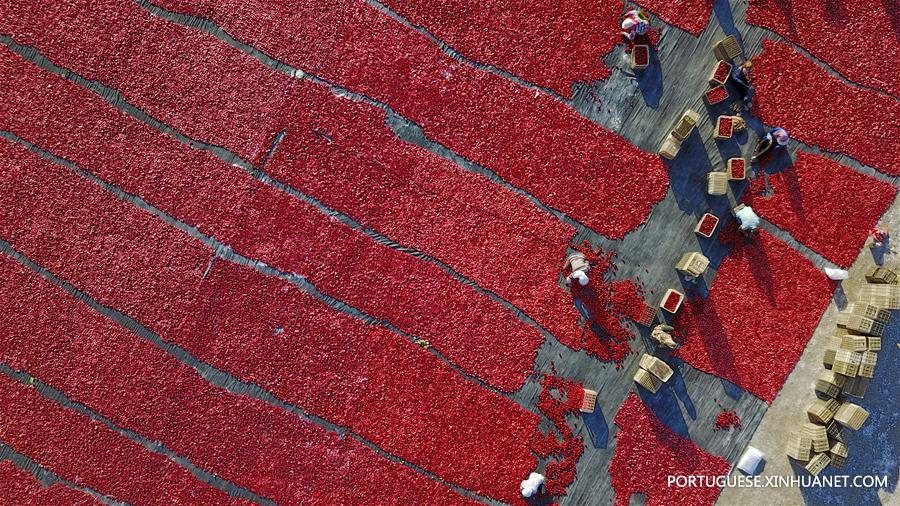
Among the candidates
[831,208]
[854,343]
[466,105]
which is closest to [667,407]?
[854,343]

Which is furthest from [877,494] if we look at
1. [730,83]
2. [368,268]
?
[368,268]

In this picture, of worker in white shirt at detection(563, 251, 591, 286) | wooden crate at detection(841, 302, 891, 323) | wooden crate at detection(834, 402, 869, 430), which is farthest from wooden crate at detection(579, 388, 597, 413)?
wooden crate at detection(841, 302, 891, 323)

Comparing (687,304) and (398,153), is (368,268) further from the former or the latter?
(687,304)

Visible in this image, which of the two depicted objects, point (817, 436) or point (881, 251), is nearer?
point (817, 436)

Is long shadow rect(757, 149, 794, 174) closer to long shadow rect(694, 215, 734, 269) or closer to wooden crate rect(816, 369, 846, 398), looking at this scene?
long shadow rect(694, 215, 734, 269)

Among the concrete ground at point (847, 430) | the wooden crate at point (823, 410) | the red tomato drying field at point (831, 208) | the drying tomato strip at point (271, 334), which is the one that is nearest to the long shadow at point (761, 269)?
the red tomato drying field at point (831, 208)

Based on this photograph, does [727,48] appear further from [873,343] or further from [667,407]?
[667,407]
